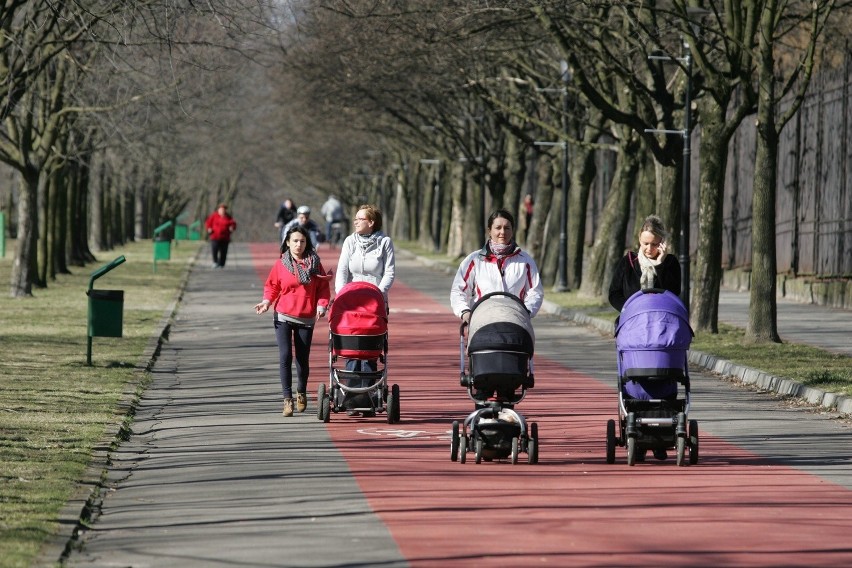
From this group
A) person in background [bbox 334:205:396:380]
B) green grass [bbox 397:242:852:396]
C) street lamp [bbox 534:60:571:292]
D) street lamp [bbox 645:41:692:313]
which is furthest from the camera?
street lamp [bbox 534:60:571:292]

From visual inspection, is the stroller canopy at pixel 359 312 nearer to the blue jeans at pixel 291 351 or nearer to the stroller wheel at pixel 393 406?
the stroller wheel at pixel 393 406

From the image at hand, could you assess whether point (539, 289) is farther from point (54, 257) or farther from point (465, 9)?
point (54, 257)

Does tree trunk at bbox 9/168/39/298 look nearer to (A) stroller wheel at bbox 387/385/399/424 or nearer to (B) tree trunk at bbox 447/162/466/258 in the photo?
(A) stroller wheel at bbox 387/385/399/424

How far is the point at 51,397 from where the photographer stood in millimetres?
15578

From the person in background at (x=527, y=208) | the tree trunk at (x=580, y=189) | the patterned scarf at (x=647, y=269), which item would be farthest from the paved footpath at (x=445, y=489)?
the person in background at (x=527, y=208)

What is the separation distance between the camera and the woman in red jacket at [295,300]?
583 inches

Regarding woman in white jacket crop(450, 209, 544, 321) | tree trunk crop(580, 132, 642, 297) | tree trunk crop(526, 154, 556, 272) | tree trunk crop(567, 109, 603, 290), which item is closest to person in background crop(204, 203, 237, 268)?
tree trunk crop(526, 154, 556, 272)

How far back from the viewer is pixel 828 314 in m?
29.9

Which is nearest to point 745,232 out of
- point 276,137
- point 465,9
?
point 465,9

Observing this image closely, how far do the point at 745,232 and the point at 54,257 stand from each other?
16.1 metres

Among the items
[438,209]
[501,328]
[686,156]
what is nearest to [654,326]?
[501,328]

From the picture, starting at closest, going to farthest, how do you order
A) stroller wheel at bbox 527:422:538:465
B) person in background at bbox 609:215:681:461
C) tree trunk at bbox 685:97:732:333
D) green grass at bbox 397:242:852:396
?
stroller wheel at bbox 527:422:538:465 → person in background at bbox 609:215:681:461 → green grass at bbox 397:242:852:396 → tree trunk at bbox 685:97:732:333

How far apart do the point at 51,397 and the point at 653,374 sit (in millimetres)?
6282

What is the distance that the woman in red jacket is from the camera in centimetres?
1482
